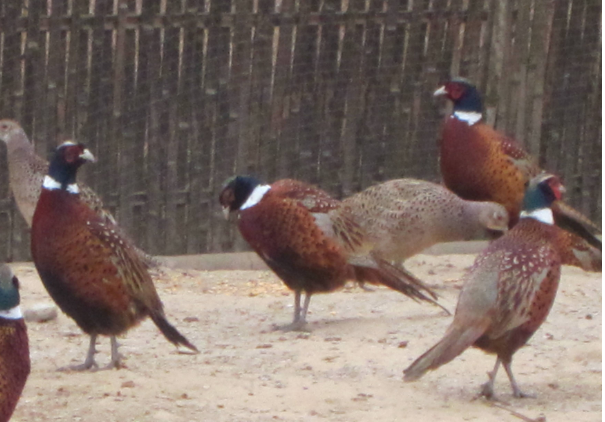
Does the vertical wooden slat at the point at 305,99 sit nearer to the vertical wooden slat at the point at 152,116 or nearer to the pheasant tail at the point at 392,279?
the vertical wooden slat at the point at 152,116

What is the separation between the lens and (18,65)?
335 inches

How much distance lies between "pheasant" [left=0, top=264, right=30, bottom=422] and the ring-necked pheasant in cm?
469

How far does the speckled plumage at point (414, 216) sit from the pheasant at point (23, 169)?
1544mm

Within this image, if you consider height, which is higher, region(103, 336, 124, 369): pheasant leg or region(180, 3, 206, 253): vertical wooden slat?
region(180, 3, 206, 253): vertical wooden slat

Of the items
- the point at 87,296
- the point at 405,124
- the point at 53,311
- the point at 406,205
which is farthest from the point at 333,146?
the point at 87,296

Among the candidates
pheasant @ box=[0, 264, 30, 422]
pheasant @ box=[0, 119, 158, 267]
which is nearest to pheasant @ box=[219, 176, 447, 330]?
pheasant @ box=[0, 119, 158, 267]

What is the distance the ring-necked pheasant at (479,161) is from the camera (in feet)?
29.1

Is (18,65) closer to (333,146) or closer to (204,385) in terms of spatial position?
(333,146)

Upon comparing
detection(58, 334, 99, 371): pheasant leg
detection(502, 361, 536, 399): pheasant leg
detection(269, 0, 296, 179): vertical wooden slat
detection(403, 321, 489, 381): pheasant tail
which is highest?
detection(269, 0, 296, 179): vertical wooden slat

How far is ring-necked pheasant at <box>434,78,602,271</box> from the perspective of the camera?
349 inches

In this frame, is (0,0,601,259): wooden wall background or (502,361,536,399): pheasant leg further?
(0,0,601,259): wooden wall background

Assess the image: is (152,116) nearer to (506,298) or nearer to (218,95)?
(218,95)

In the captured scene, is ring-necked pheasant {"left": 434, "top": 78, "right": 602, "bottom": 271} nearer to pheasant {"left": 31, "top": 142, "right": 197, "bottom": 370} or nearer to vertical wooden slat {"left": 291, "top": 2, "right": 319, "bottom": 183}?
vertical wooden slat {"left": 291, "top": 2, "right": 319, "bottom": 183}

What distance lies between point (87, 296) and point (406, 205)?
9.62 feet
